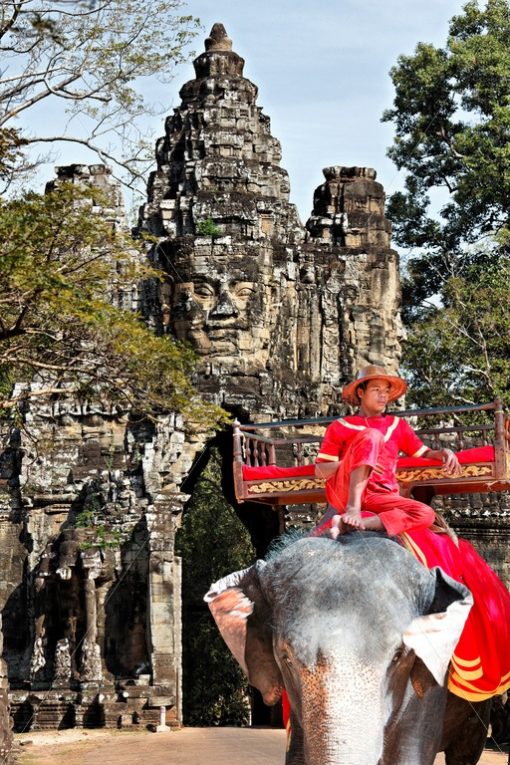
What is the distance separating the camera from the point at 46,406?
25422mm

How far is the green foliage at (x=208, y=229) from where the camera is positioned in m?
26.5

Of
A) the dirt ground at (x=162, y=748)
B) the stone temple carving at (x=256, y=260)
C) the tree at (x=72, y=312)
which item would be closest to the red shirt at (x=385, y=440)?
the dirt ground at (x=162, y=748)

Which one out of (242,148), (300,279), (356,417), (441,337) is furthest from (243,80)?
(356,417)

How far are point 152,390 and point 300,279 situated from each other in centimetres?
905

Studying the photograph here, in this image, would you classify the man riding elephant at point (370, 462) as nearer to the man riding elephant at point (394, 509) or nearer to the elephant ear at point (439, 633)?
the man riding elephant at point (394, 509)

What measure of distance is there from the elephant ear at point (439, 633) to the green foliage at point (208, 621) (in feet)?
74.0

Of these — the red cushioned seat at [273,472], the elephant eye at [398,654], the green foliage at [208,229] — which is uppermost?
the green foliage at [208,229]

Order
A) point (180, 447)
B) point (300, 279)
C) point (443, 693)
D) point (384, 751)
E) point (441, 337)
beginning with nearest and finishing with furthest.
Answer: point (384, 751)
point (443, 693)
point (180, 447)
point (300, 279)
point (441, 337)

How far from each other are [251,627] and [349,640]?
829 millimetres

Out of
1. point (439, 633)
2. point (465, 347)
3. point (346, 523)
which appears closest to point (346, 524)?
point (346, 523)

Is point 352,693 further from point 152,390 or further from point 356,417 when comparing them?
point 152,390

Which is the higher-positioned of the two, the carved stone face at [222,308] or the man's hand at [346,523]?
the carved stone face at [222,308]

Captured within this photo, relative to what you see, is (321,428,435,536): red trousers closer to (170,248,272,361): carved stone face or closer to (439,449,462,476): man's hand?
(439,449,462,476): man's hand

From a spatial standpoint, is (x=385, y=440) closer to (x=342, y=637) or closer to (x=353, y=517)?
(x=353, y=517)
